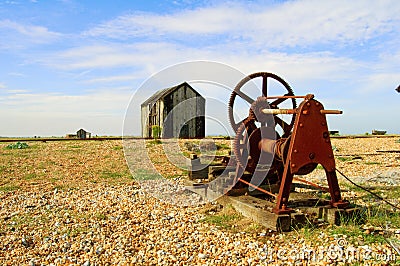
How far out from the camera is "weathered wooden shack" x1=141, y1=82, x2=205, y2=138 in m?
21.8

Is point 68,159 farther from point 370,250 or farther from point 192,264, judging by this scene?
point 370,250

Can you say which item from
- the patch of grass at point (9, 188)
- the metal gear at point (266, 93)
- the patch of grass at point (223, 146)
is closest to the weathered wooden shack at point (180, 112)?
the patch of grass at point (223, 146)

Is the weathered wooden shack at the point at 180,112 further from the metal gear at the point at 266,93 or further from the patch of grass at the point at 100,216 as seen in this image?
the metal gear at the point at 266,93

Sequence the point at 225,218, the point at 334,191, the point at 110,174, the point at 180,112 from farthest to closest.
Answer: the point at 180,112 < the point at 110,174 < the point at 225,218 < the point at 334,191

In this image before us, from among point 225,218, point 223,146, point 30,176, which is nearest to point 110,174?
point 30,176

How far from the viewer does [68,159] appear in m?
13.4

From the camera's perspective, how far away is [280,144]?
605 cm

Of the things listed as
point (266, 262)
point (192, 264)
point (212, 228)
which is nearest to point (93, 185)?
point (212, 228)

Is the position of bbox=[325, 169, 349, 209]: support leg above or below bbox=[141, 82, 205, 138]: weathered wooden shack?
below

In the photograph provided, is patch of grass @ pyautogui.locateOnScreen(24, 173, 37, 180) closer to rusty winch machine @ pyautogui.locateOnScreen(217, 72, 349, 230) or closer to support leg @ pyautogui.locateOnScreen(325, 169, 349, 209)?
rusty winch machine @ pyautogui.locateOnScreen(217, 72, 349, 230)

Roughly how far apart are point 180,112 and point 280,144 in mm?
16388

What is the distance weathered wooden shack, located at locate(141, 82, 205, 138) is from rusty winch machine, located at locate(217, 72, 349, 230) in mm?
14486

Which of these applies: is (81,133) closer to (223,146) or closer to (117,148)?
(117,148)

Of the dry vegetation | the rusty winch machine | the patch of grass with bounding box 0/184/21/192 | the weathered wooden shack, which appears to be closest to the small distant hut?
the weathered wooden shack
